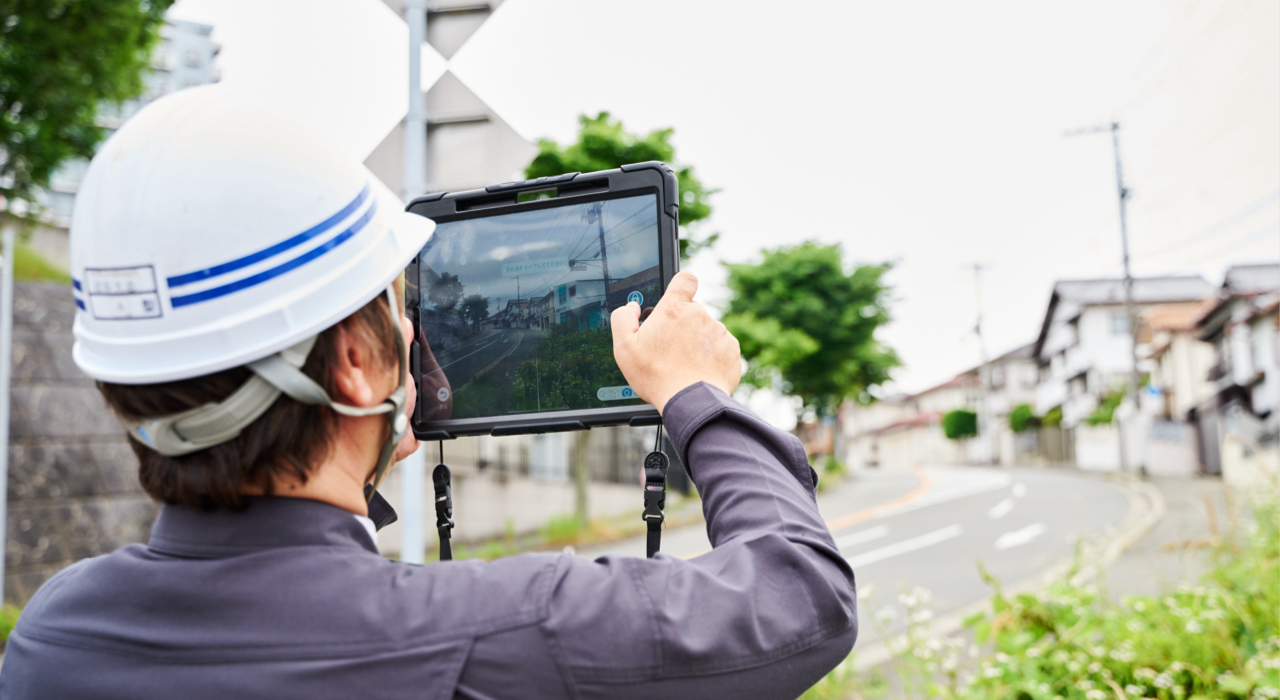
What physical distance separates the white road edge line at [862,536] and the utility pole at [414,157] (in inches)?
375

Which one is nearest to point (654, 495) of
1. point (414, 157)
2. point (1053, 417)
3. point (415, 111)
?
point (414, 157)

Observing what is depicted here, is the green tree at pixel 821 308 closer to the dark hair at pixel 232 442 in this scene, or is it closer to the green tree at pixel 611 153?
the green tree at pixel 611 153

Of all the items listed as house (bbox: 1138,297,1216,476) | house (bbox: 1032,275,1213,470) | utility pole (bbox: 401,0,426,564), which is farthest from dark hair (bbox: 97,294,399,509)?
house (bbox: 1032,275,1213,470)

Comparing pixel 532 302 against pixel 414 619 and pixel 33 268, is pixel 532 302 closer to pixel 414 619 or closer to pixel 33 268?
pixel 414 619

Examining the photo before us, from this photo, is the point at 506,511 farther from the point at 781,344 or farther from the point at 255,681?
the point at 255,681

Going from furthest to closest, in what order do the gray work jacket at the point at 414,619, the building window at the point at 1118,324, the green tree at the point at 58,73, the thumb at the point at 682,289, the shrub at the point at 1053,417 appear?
the shrub at the point at 1053,417, the building window at the point at 1118,324, the green tree at the point at 58,73, the thumb at the point at 682,289, the gray work jacket at the point at 414,619

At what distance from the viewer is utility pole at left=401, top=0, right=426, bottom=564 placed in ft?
9.72

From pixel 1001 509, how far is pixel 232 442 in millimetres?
17310

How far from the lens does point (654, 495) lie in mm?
1081

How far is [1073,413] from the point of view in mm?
38719

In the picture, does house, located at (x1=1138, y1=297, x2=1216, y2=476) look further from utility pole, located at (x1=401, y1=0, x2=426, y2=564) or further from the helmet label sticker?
the helmet label sticker

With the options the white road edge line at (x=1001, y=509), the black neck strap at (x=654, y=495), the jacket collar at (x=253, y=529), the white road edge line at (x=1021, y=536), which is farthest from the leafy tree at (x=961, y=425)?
the jacket collar at (x=253, y=529)

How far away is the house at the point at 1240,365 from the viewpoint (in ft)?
55.0

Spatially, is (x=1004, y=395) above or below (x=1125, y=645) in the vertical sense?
above
